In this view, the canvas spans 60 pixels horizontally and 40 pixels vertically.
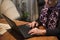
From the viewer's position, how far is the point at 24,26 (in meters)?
1.62

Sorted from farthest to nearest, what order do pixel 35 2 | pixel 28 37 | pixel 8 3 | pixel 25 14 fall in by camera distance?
pixel 35 2 → pixel 25 14 → pixel 8 3 → pixel 28 37

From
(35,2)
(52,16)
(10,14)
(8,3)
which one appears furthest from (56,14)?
(35,2)

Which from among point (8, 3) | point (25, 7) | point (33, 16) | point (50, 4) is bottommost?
point (33, 16)

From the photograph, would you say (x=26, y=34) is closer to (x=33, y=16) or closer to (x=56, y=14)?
(x=56, y=14)

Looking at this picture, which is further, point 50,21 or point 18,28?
point 50,21

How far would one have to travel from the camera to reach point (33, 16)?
380 centimetres

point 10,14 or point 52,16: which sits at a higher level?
point 52,16

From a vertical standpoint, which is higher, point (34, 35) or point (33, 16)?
point (34, 35)

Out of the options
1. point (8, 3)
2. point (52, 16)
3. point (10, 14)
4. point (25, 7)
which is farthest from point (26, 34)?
point (25, 7)

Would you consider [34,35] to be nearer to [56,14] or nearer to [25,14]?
[56,14]

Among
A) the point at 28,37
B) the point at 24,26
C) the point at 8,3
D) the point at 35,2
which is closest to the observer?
the point at 28,37

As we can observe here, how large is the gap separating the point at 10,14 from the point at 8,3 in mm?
376

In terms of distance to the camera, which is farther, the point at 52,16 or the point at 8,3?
the point at 8,3

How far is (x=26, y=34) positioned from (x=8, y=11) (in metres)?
1.50
